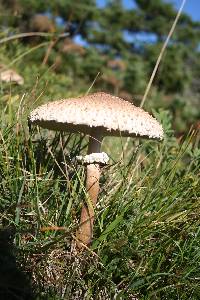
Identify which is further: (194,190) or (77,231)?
(194,190)

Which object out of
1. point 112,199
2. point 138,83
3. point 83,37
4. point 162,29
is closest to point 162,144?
point 112,199

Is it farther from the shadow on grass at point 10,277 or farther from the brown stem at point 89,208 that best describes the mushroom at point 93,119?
the shadow on grass at point 10,277

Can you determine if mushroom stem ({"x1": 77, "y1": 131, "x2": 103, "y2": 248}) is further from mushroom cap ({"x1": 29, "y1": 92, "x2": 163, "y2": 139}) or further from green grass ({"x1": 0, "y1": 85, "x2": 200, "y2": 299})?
mushroom cap ({"x1": 29, "y1": 92, "x2": 163, "y2": 139})

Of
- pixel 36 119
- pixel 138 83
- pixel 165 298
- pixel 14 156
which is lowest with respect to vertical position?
pixel 138 83

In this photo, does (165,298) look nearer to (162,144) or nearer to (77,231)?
(77,231)

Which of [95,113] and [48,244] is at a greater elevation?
[95,113]

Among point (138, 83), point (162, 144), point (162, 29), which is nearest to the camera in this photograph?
point (162, 144)

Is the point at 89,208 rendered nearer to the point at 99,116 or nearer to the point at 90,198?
the point at 90,198
